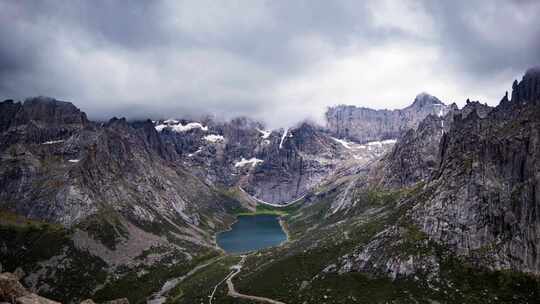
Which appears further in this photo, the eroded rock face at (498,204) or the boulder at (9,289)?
the eroded rock face at (498,204)

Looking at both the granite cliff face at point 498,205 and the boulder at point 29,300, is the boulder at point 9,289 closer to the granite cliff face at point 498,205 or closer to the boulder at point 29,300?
the boulder at point 29,300

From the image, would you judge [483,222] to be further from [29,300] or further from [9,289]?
[9,289]

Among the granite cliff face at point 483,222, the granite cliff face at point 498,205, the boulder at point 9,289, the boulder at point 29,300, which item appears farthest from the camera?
the granite cliff face at point 483,222

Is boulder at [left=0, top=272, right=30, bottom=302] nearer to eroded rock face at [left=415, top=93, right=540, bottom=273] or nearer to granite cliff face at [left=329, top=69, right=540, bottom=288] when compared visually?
granite cliff face at [left=329, top=69, right=540, bottom=288]

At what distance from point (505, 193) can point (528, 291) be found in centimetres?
4411

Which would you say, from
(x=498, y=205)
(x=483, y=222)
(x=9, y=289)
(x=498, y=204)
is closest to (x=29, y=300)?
(x=9, y=289)

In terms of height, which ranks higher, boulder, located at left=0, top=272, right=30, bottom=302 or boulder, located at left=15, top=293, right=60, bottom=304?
boulder, located at left=0, top=272, right=30, bottom=302

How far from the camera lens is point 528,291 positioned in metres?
146

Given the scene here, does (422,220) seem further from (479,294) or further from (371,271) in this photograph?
(479,294)

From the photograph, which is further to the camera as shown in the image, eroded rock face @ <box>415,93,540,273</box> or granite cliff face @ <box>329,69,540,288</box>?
granite cliff face @ <box>329,69,540,288</box>

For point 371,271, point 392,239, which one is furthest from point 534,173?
point 371,271

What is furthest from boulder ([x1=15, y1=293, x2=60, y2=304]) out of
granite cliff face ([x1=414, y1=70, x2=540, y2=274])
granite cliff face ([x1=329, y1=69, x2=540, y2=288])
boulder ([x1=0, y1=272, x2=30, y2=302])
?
granite cliff face ([x1=414, y1=70, x2=540, y2=274])

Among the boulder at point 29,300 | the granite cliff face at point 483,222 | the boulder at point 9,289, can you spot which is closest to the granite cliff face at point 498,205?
the granite cliff face at point 483,222

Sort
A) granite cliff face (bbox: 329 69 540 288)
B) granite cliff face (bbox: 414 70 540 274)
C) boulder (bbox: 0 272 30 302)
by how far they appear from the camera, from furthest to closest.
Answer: granite cliff face (bbox: 329 69 540 288) → granite cliff face (bbox: 414 70 540 274) → boulder (bbox: 0 272 30 302)
